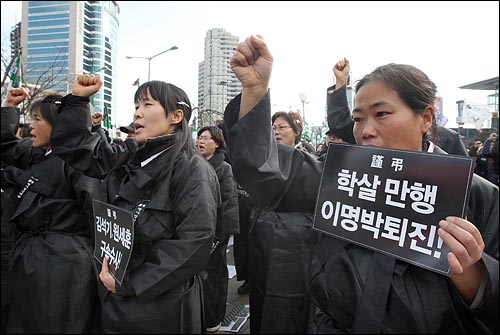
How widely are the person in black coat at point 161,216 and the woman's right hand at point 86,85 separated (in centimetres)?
26

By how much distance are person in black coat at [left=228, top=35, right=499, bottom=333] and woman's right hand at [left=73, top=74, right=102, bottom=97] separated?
4.29ft

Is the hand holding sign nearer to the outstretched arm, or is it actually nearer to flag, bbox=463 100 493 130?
the outstretched arm

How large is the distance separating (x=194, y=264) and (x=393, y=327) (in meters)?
0.92

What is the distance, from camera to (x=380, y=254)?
116cm

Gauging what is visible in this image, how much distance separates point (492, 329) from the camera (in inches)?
43.4

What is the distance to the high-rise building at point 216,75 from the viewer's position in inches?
138

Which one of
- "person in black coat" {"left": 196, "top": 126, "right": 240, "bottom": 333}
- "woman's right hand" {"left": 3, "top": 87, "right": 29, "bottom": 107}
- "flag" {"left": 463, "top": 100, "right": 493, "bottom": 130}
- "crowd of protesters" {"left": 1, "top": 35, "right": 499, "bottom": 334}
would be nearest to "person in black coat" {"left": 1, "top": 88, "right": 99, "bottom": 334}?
"crowd of protesters" {"left": 1, "top": 35, "right": 499, "bottom": 334}

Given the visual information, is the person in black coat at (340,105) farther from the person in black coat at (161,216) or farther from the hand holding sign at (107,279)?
the hand holding sign at (107,279)

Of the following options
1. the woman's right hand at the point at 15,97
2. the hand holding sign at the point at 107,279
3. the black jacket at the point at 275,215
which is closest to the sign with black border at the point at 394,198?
the black jacket at the point at 275,215

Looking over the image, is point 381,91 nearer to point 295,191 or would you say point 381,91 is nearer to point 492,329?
point 295,191

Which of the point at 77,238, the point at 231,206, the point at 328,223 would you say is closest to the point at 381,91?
the point at 328,223

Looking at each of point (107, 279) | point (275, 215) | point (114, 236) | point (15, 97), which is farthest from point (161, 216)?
point (15, 97)

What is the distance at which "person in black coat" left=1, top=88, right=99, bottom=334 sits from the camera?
223cm

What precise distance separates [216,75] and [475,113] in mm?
12392
